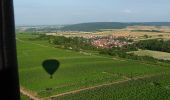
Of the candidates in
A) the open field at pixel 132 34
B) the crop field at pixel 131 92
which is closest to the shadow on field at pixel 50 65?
the crop field at pixel 131 92

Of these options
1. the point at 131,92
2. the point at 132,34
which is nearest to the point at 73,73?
the point at 131,92

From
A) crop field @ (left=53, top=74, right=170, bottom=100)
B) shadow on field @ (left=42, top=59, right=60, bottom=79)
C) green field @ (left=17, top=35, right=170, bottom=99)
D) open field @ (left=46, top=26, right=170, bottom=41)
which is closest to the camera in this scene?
shadow on field @ (left=42, top=59, right=60, bottom=79)

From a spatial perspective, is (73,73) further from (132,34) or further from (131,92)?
(132,34)

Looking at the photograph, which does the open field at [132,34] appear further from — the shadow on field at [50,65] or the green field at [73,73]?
the shadow on field at [50,65]

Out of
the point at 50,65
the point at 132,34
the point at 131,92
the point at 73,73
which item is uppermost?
the point at 50,65

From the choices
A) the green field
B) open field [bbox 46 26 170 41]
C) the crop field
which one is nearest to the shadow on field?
the crop field

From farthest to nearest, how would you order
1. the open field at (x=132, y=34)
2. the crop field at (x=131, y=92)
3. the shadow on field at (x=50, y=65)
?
the open field at (x=132, y=34) < the crop field at (x=131, y=92) < the shadow on field at (x=50, y=65)

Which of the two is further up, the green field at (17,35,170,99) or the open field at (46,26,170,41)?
the green field at (17,35,170,99)

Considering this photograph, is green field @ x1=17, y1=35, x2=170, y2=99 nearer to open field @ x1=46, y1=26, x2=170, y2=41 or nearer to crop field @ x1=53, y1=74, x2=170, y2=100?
crop field @ x1=53, y1=74, x2=170, y2=100

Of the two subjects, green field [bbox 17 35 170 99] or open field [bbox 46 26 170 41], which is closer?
green field [bbox 17 35 170 99]

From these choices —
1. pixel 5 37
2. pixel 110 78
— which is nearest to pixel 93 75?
pixel 110 78

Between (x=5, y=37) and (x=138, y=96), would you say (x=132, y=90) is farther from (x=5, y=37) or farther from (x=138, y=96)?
(x=5, y=37)
